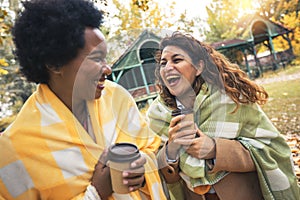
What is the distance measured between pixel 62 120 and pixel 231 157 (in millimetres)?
779

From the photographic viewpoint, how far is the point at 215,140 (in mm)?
1442

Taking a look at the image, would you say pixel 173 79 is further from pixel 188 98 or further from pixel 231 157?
pixel 231 157

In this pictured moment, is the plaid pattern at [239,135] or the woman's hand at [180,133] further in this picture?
the plaid pattern at [239,135]

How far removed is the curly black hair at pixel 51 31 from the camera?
1.26 metres

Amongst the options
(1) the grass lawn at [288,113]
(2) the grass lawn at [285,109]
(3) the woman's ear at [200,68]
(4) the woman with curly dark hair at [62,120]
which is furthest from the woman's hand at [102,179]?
(2) the grass lawn at [285,109]

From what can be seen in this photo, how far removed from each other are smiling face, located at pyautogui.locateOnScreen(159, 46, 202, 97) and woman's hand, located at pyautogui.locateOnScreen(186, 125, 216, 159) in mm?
214

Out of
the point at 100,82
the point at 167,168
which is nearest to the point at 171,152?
the point at 167,168

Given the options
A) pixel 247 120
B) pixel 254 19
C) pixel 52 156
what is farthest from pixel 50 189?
pixel 254 19

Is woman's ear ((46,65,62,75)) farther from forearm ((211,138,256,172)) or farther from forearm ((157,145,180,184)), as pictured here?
forearm ((211,138,256,172))

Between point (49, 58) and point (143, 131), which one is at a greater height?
point (49, 58)

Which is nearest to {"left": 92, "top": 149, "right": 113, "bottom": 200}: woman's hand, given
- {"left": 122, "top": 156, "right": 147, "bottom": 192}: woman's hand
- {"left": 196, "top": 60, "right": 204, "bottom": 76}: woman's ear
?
{"left": 122, "top": 156, "right": 147, "bottom": 192}: woman's hand

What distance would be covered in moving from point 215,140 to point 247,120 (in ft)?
0.63

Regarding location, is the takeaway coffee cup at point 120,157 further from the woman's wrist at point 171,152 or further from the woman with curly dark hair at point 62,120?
the woman's wrist at point 171,152

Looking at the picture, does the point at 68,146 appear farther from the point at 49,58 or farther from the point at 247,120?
the point at 247,120
